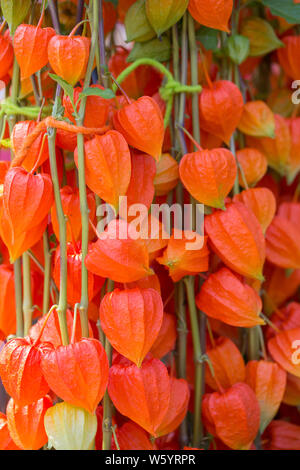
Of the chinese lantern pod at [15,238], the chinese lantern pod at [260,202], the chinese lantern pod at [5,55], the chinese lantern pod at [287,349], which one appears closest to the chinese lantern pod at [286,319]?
the chinese lantern pod at [287,349]

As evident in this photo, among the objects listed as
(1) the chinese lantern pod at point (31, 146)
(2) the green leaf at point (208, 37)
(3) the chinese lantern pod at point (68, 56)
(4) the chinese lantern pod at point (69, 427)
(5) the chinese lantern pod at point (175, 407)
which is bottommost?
(5) the chinese lantern pod at point (175, 407)

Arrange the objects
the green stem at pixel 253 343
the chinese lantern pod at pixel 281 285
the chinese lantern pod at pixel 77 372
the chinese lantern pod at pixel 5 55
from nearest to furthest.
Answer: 1. the chinese lantern pod at pixel 77 372
2. the chinese lantern pod at pixel 5 55
3. the green stem at pixel 253 343
4. the chinese lantern pod at pixel 281 285

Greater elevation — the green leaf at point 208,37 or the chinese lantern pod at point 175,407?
the green leaf at point 208,37

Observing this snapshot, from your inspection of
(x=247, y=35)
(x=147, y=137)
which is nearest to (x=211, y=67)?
(x=247, y=35)

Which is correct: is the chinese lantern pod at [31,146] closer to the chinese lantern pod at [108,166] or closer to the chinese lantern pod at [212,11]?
the chinese lantern pod at [108,166]

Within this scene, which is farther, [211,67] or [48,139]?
[211,67]

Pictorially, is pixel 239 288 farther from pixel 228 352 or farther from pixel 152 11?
pixel 152 11
